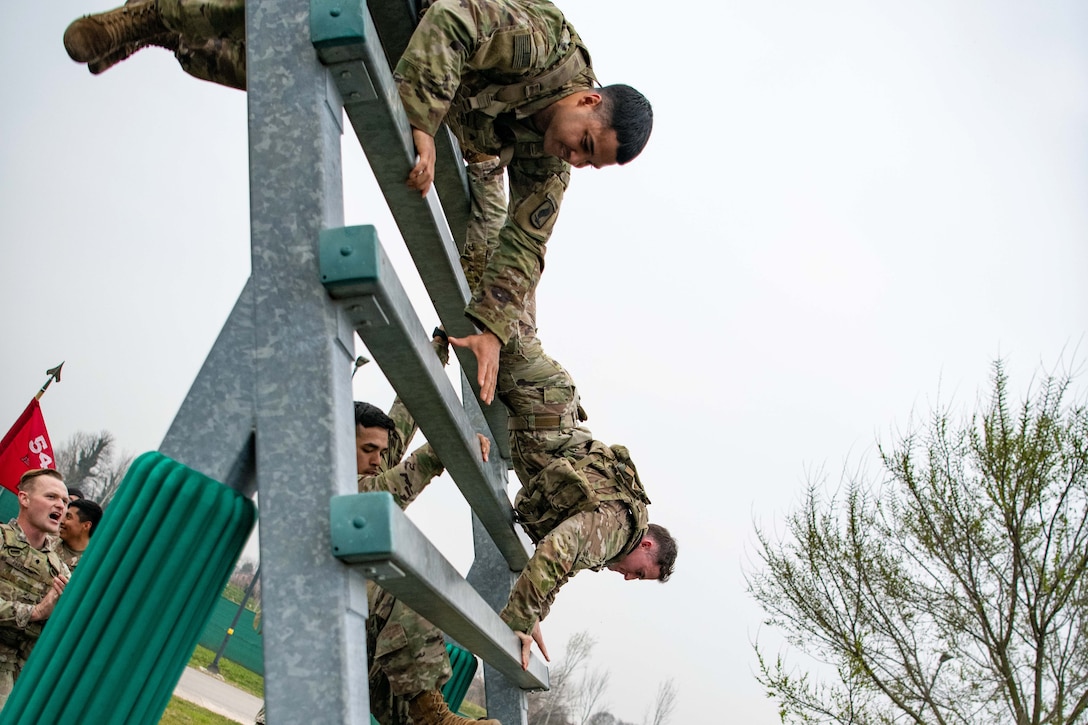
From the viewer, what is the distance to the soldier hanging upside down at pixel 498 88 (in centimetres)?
202

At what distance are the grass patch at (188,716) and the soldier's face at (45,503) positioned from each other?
741 centimetres

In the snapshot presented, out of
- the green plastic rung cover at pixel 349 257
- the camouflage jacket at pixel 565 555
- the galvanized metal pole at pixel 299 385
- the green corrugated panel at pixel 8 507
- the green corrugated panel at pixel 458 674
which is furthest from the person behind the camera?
the green corrugated panel at pixel 8 507

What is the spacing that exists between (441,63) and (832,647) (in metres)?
10.7

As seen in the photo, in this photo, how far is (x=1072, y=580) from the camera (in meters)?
10.3

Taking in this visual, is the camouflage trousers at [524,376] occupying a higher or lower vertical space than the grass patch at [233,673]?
higher

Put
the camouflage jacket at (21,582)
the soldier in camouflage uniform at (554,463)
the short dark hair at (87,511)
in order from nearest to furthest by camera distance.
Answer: the soldier in camouflage uniform at (554,463), the camouflage jacket at (21,582), the short dark hair at (87,511)

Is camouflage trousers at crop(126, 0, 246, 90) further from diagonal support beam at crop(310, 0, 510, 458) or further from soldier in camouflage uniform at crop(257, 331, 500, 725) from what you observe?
soldier in camouflage uniform at crop(257, 331, 500, 725)

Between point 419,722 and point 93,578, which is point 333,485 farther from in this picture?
point 419,722

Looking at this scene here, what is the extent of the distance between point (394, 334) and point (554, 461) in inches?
65.3

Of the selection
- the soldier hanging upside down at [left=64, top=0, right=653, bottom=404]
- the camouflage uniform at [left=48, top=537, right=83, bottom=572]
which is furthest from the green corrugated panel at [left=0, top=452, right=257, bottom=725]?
the camouflage uniform at [left=48, top=537, right=83, bottom=572]

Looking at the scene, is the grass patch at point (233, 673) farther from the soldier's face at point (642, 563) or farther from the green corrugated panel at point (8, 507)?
the soldier's face at point (642, 563)

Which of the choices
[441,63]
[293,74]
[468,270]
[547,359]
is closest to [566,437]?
[547,359]

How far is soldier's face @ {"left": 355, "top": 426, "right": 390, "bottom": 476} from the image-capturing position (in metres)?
3.38

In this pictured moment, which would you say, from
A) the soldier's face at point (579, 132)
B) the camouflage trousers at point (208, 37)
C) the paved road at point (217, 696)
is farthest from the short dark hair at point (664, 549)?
the paved road at point (217, 696)
